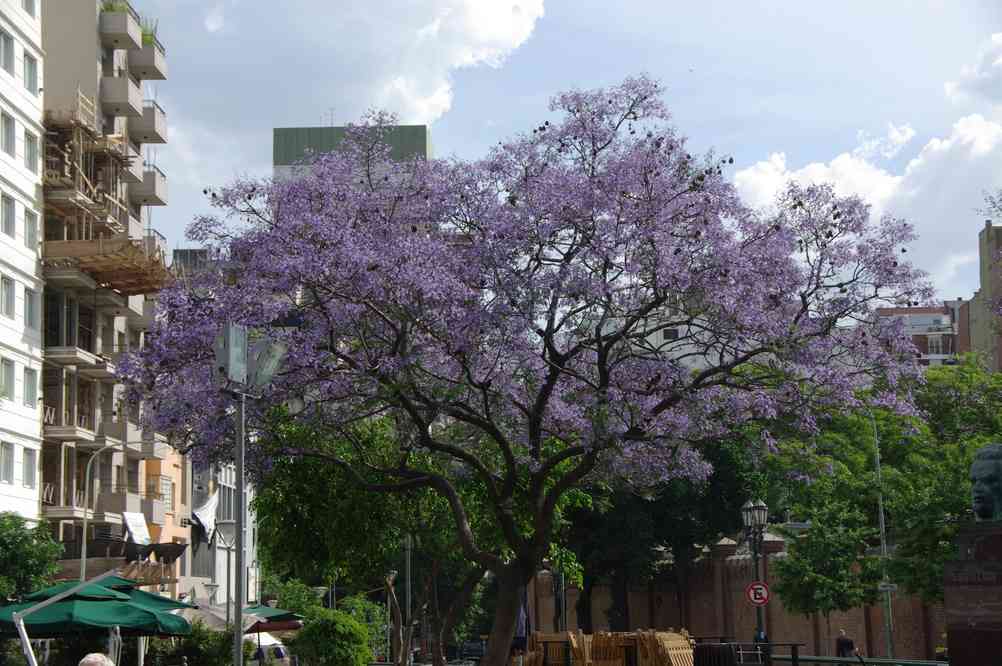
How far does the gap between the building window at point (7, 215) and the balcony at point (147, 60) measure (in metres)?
12.2

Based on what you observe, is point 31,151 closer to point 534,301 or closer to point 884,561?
point 884,561

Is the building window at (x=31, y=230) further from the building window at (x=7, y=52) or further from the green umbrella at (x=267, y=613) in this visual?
the green umbrella at (x=267, y=613)

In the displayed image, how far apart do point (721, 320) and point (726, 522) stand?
43269 millimetres

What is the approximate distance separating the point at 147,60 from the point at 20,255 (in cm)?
1295

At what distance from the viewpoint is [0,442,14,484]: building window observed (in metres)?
50.1

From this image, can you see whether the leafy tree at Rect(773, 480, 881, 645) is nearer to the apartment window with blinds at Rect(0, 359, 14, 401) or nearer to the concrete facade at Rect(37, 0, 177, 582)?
the concrete facade at Rect(37, 0, 177, 582)

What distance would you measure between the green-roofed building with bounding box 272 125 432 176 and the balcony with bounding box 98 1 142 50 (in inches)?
1617

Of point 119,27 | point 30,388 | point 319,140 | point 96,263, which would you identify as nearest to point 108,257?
point 96,263

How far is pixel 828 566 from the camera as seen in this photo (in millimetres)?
54469

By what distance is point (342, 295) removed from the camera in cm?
2411

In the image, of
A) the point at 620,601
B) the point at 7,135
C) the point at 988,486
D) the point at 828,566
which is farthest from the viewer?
the point at 620,601

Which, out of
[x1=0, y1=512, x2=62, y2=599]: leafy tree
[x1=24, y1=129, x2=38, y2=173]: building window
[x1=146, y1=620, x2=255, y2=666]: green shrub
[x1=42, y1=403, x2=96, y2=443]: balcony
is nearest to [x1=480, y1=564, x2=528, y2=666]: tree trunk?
[x1=146, y1=620, x2=255, y2=666]: green shrub

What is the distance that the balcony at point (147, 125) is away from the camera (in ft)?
206

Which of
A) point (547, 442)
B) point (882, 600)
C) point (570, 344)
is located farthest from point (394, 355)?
point (882, 600)
